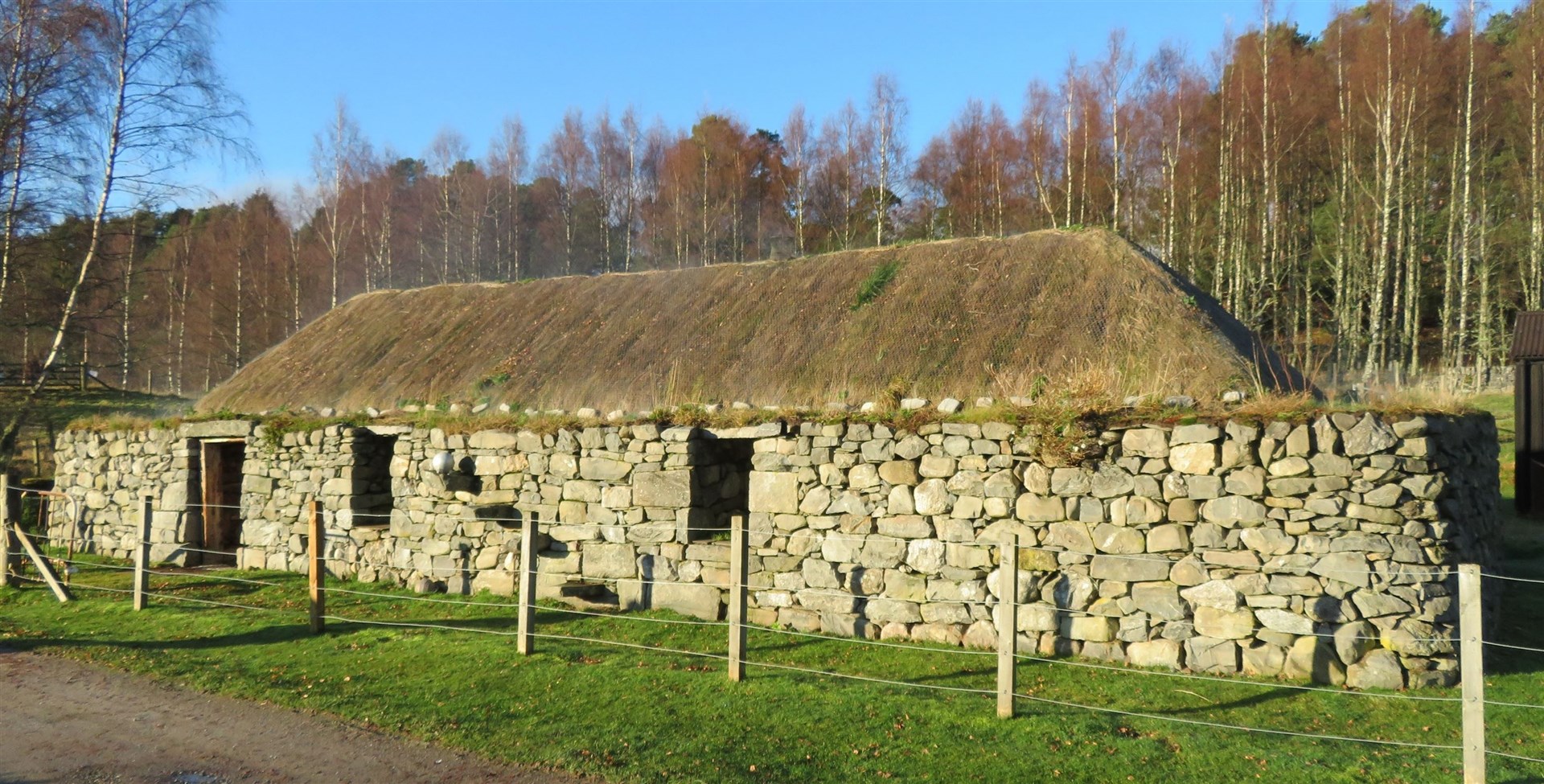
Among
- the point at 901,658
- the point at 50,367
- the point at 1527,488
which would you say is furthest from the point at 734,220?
the point at 901,658

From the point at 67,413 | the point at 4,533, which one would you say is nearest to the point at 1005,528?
the point at 4,533

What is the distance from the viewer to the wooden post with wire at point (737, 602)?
6980 mm

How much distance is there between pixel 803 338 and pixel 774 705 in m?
5.85

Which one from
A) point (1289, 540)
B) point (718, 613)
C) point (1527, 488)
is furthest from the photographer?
point (1527, 488)

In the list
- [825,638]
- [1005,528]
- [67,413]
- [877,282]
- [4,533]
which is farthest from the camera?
[67,413]

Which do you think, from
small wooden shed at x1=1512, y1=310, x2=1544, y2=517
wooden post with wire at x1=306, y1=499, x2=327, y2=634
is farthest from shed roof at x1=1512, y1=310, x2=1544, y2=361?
wooden post with wire at x1=306, y1=499, x2=327, y2=634

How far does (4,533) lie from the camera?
11.4 m

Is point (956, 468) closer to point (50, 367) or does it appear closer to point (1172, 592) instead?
→ point (1172, 592)

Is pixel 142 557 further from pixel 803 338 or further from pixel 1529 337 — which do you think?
pixel 1529 337

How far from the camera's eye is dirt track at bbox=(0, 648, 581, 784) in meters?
5.36

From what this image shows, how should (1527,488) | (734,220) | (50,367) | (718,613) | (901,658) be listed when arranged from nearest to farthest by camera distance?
(901,658)
(718,613)
(1527,488)
(50,367)
(734,220)

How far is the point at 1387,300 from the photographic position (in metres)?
25.6

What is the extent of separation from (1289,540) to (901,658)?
10.00 feet

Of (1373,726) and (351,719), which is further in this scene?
(351,719)
